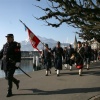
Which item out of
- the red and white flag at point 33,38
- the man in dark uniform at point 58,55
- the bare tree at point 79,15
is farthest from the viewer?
the red and white flag at point 33,38

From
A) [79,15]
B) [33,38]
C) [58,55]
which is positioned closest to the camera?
[79,15]

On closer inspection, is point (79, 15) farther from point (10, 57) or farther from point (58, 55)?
point (58, 55)

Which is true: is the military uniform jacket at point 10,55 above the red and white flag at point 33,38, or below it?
below

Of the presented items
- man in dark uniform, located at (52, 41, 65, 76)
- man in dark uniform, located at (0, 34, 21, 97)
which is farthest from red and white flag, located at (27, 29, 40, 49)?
man in dark uniform, located at (0, 34, 21, 97)

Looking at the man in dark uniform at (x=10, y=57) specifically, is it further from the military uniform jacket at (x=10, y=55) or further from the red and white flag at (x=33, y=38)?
the red and white flag at (x=33, y=38)

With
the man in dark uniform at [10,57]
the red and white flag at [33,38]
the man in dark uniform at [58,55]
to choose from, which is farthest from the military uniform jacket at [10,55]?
the red and white flag at [33,38]

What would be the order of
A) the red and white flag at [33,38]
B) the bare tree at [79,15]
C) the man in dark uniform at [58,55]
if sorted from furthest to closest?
the red and white flag at [33,38] < the man in dark uniform at [58,55] < the bare tree at [79,15]

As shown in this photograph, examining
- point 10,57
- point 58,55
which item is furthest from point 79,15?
point 58,55

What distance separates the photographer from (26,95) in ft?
29.8

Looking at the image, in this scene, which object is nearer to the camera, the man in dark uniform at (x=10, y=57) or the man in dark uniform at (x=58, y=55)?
the man in dark uniform at (x=10, y=57)

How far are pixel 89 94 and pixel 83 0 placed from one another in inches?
143

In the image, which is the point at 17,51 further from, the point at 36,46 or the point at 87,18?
the point at 36,46

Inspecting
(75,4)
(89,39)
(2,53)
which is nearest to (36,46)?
(2,53)

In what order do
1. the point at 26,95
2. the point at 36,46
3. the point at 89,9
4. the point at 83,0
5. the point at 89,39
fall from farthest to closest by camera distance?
the point at 36,46, the point at 26,95, the point at 89,39, the point at 83,0, the point at 89,9
